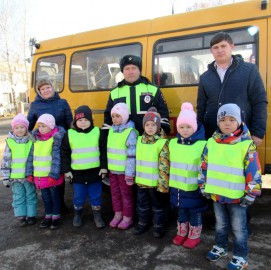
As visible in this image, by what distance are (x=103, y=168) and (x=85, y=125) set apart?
560mm

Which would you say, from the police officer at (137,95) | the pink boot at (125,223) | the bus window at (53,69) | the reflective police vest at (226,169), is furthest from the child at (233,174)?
the bus window at (53,69)

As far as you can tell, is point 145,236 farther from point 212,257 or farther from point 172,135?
point 172,135

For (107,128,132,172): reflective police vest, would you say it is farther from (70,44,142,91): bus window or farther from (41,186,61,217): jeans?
(70,44,142,91): bus window

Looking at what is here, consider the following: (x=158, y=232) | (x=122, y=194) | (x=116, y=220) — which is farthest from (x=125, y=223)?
(x=158, y=232)

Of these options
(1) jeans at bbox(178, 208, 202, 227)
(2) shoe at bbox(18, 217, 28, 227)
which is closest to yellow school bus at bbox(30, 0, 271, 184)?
(1) jeans at bbox(178, 208, 202, 227)

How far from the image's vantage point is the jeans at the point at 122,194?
142 inches

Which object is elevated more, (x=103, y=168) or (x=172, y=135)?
(x=172, y=135)

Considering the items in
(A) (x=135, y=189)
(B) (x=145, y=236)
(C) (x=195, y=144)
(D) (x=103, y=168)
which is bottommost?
(B) (x=145, y=236)

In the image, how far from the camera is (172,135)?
409cm

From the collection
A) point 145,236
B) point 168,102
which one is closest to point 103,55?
point 168,102

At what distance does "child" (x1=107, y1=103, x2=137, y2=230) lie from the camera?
341 cm

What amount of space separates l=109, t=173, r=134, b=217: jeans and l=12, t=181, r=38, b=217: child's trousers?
1.10 m

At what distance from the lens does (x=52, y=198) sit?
3797mm

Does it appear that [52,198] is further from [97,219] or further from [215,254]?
[215,254]
